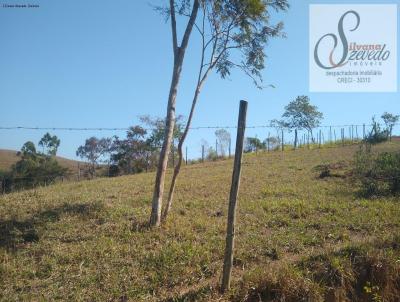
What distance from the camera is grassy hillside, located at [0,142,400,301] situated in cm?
695

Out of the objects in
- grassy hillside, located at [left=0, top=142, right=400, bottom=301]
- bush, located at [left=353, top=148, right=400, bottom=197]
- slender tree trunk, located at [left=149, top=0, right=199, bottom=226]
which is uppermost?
slender tree trunk, located at [left=149, top=0, right=199, bottom=226]

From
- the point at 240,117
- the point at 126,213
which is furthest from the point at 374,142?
the point at 240,117

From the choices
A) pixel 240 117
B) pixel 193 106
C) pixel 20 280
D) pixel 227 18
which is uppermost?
pixel 227 18

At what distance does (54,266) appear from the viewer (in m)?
8.00

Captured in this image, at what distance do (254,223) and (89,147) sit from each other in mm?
41332

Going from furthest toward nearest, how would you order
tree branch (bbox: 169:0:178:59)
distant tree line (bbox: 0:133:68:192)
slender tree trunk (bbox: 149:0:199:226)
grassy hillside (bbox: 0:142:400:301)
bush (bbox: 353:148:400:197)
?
distant tree line (bbox: 0:133:68:192)
bush (bbox: 353:148:400:197)
tree branch (bbox: 169:0:178:59)
slender tree trunk (bbox: 149:0:199:226)
grassy hillside (bbox: 0:142:400:301)

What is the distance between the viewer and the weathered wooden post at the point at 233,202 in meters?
6.70

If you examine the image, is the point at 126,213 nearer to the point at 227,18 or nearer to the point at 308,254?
the point at 308,254

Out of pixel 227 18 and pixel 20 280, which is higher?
pixel 227 18

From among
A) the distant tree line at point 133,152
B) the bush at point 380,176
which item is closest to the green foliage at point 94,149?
the distant tree line at point 133,152

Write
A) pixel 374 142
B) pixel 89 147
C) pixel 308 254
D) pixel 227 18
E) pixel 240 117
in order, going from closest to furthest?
pixel 240 117, pixel 308 254, pixel 227 18, pixel 374 142, pixel 89 147

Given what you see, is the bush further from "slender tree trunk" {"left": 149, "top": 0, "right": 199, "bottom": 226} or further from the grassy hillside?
"slender tree trunk" {"left": 149, "top": 0, "right": 199, "bottom": 226}

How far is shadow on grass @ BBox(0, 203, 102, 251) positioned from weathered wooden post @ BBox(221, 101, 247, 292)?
4.79m

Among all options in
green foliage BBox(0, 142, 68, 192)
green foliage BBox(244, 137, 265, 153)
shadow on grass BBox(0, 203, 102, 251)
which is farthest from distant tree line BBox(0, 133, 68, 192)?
shadow on grass BBox(0, 203, 102, 251)
